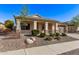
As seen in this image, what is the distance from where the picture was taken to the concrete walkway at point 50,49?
8.12 meters

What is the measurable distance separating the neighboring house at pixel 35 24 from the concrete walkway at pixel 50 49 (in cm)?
91

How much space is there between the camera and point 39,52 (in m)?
8.30

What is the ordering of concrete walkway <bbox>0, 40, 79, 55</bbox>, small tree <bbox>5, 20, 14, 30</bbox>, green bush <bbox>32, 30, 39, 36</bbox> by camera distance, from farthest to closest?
green bush <bbox>32, 30, 39, 36</bbox> < small tree <bbox>5, 20, 14, 30</bbox> < concrete walkway <bbox>0, 40, 79, 55</bbox>

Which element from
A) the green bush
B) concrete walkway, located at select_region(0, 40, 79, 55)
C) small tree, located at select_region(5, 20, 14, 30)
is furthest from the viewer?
the green bush

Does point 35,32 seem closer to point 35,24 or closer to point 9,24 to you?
point 35,24

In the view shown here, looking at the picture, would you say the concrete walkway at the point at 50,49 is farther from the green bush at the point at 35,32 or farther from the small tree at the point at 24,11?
the small tree at the point at 24,11

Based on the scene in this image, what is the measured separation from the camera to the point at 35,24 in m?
9.02

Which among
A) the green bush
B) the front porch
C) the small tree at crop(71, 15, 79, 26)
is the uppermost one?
the small tree at crop(71, 15, 79, 26)

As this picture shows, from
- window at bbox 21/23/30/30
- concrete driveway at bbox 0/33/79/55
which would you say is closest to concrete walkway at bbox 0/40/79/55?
concrete driveway at bbox 0/33/79/55

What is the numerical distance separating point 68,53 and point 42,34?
189 cm

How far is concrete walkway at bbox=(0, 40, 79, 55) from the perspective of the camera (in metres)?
8.12

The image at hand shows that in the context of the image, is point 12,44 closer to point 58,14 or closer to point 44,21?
point 44,21

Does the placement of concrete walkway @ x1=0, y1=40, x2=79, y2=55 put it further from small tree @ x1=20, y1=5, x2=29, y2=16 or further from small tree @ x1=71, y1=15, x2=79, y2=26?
small tree @ x1=20, y1=5, x2=29, y2=16
